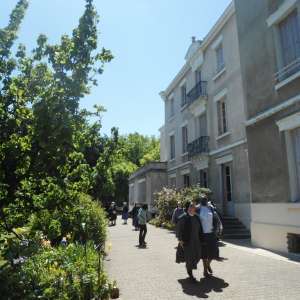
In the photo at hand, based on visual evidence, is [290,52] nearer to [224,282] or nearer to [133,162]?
[224,282]

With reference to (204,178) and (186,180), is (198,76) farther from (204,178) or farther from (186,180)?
A: (186,180)

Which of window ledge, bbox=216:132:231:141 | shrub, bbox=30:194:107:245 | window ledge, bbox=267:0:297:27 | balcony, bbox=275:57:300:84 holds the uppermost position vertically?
window ledge, bbox=267:0:297:27

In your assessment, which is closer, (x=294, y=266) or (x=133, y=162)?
(x=294, y=266)

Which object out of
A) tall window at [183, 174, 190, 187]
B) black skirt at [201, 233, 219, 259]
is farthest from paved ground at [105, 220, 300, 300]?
tall window at [183, 174, 190, 187]

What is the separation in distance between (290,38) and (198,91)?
10.7 meters

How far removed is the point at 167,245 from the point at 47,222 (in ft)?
15.8

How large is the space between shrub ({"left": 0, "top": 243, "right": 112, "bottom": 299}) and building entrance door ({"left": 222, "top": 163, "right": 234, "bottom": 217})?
11817mm

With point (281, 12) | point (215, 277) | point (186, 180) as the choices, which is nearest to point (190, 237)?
point (215, 277)

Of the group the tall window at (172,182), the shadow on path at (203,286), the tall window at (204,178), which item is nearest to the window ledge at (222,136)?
the tall window at (204,178)

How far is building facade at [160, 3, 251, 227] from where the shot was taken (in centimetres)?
1752

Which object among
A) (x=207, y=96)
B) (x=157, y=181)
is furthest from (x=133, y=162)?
(x=207, y=96)

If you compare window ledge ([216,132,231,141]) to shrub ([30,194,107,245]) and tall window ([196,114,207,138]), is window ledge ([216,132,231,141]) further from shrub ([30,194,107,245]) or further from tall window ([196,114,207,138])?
shrub ([30,194,107,245])

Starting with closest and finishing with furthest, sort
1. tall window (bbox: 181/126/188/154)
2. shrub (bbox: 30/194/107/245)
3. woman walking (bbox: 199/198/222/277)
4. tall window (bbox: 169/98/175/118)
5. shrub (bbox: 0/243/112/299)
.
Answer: shrub (bbox: 0/243/112/299) → woman walking (bbox: 199/198/222/277) → shrub (bbox: 30/194/107/245) → tall window (bbox: 181/126/188/154) → tall window (bbox: 169/98/175/118)

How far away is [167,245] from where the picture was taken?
47.2ft
